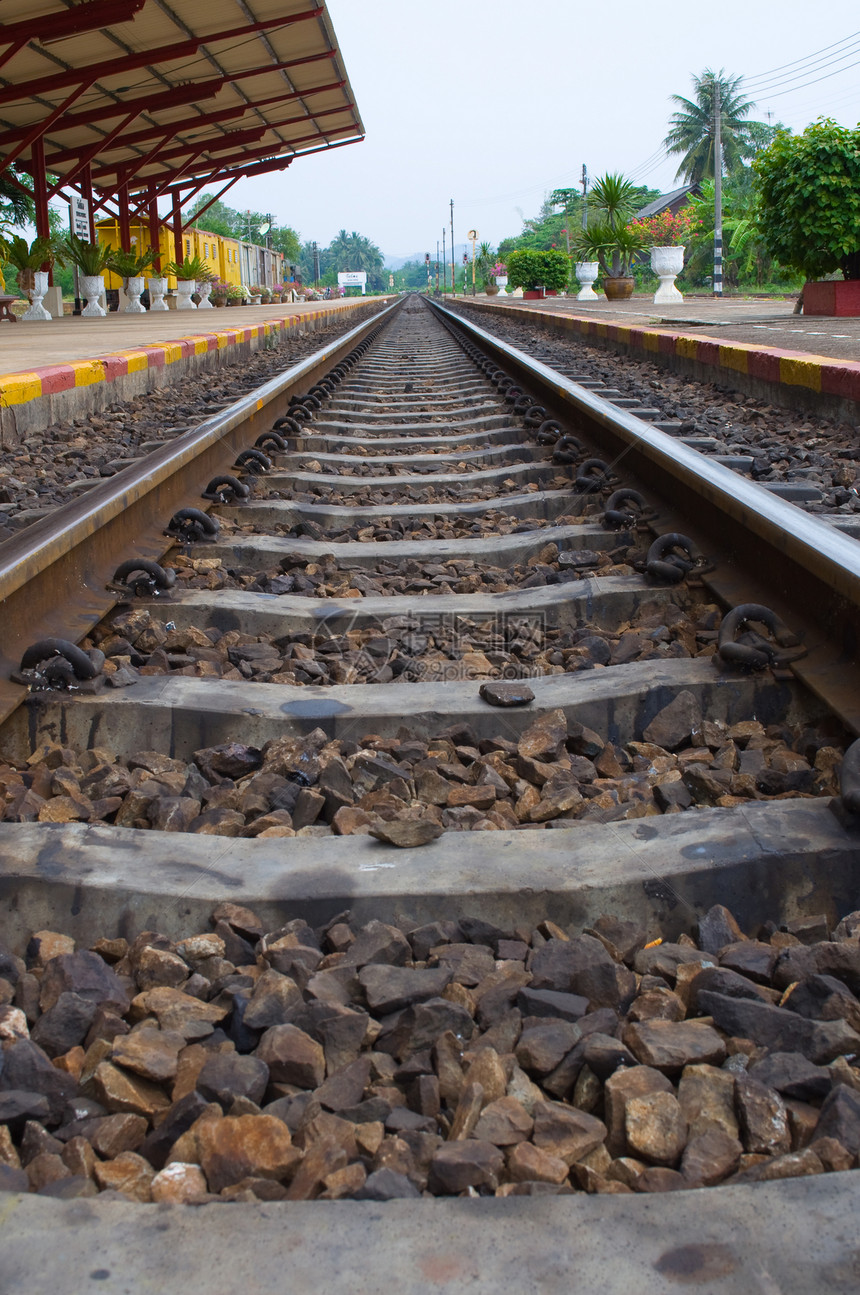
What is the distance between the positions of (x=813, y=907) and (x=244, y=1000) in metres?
0.71

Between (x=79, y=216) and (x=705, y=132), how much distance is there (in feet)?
213

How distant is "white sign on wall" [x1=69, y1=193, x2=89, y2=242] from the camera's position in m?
24.0

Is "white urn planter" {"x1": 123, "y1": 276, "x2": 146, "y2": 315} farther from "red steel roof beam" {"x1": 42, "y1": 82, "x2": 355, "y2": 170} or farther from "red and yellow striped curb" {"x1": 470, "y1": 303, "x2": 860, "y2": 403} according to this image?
"red and yellow striped curb" {"x1": 470, "y1": 303, "x2": 860, "y2": 403}

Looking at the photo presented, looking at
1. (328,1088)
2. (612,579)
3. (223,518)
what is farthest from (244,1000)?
(223,518)

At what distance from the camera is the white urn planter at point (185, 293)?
27.5 metres

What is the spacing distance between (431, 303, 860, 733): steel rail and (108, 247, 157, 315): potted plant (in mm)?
22647

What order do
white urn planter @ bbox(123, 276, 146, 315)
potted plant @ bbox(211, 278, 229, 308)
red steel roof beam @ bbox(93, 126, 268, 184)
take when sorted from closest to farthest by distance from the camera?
white urn planter @ bbox(123, 276, 146, 315), red steel roof beam @ bbox(93, 126, 268, 184), potted plant @ bbox(211, 278, 229, 308)

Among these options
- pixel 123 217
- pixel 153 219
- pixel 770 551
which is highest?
pixel 153 219

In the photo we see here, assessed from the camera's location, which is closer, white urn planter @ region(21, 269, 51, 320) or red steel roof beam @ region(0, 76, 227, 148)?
white urn planter @ region(21, 269, 51, 320)

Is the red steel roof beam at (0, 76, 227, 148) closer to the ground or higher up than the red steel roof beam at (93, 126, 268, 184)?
closer to the ground

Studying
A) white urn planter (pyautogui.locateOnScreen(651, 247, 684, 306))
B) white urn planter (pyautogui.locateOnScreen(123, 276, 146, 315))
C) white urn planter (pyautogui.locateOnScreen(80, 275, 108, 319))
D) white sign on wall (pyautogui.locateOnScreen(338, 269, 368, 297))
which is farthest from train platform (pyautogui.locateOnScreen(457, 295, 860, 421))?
white sign on wall (pyautogui.locateOnScreen(338, 269, 368, 297))

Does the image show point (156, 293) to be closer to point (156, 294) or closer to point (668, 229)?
point (156, 294)

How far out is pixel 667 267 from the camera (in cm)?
1986

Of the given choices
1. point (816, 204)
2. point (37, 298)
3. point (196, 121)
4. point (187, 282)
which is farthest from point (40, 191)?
point (816, 204)
